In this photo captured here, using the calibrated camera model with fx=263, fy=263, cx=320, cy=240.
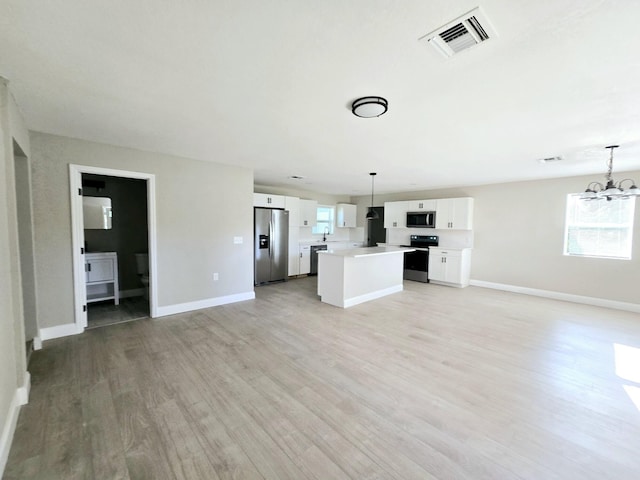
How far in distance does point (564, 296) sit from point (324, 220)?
591 cm

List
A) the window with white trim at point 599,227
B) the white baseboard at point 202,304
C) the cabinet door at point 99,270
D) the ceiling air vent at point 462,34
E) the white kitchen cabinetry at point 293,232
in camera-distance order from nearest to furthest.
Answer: the ceiling air vent at point 462,34 → the white baseboard at point 202,304 → the cabinet door at point 99,270 → the window with white trim at point 599,227 → the white kitchen cabinetry at point 293,232

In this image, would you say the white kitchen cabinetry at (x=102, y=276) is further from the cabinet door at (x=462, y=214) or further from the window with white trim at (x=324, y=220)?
the cabinet door at (x=462, y=214)

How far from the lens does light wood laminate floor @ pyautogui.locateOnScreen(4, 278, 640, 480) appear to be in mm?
1562

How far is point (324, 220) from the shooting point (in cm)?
835

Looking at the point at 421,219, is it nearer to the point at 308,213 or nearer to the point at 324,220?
the point at 324,220

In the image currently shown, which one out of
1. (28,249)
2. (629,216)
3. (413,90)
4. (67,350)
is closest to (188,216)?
(28,249)

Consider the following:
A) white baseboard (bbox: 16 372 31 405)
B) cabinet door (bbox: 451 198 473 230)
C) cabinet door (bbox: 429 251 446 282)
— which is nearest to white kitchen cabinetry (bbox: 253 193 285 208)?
cabinet door (bbox: 429 251 446 282)

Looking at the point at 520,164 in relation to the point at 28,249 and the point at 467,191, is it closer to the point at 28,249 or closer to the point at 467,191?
the point at 467,191

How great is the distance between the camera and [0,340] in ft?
5.36

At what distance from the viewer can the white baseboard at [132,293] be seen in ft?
16.4

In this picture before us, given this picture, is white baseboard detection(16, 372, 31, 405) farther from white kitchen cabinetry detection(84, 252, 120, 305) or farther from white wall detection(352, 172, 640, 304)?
white wall detection(352, 172, 640, 304)

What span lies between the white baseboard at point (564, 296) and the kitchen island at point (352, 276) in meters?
2.56

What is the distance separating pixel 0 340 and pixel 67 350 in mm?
1641

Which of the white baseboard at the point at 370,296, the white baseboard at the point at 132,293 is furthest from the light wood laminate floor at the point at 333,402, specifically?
the white baseboard at the point at 132,293
